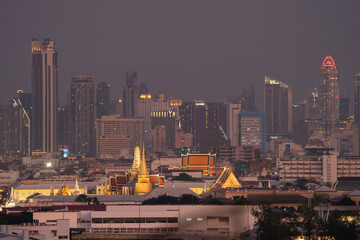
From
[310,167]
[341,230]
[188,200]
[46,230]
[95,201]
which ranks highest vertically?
[310,167]

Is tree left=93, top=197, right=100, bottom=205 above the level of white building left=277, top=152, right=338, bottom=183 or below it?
below

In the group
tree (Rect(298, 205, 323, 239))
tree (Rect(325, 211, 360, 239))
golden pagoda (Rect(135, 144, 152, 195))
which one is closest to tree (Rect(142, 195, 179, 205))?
golden pagoda (Rect(135, 144, 152, 195))

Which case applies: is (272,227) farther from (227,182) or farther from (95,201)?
(227,182)

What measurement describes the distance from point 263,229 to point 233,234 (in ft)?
12.4

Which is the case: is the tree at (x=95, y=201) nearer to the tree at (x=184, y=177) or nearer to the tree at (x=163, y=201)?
the tree at (x=163, y=201)

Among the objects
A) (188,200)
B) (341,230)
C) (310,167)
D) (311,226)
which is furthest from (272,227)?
(310,167)

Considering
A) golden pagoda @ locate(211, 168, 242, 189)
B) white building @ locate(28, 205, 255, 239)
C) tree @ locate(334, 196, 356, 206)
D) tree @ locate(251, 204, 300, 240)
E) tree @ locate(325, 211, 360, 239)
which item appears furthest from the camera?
golden pagoda @ locate(211, 168, 242, 189)

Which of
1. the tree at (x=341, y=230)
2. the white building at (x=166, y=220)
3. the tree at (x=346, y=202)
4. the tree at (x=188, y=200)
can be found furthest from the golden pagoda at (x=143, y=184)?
the tree at (x=341, y=230)

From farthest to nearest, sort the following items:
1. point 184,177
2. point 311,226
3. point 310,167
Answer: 1. point 310,167
2. point 184,177
3. point 311,226

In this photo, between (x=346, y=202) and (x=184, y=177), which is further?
(x=184, y=177)

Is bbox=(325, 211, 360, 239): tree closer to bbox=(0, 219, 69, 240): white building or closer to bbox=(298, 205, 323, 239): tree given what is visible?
bbox=(298, 205, 323, 239): tree

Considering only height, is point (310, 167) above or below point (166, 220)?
above

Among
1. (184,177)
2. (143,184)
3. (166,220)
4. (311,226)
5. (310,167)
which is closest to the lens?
(311,226)

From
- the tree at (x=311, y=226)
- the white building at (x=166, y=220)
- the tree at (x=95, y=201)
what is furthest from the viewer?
the tree at (x=95, y=201)
